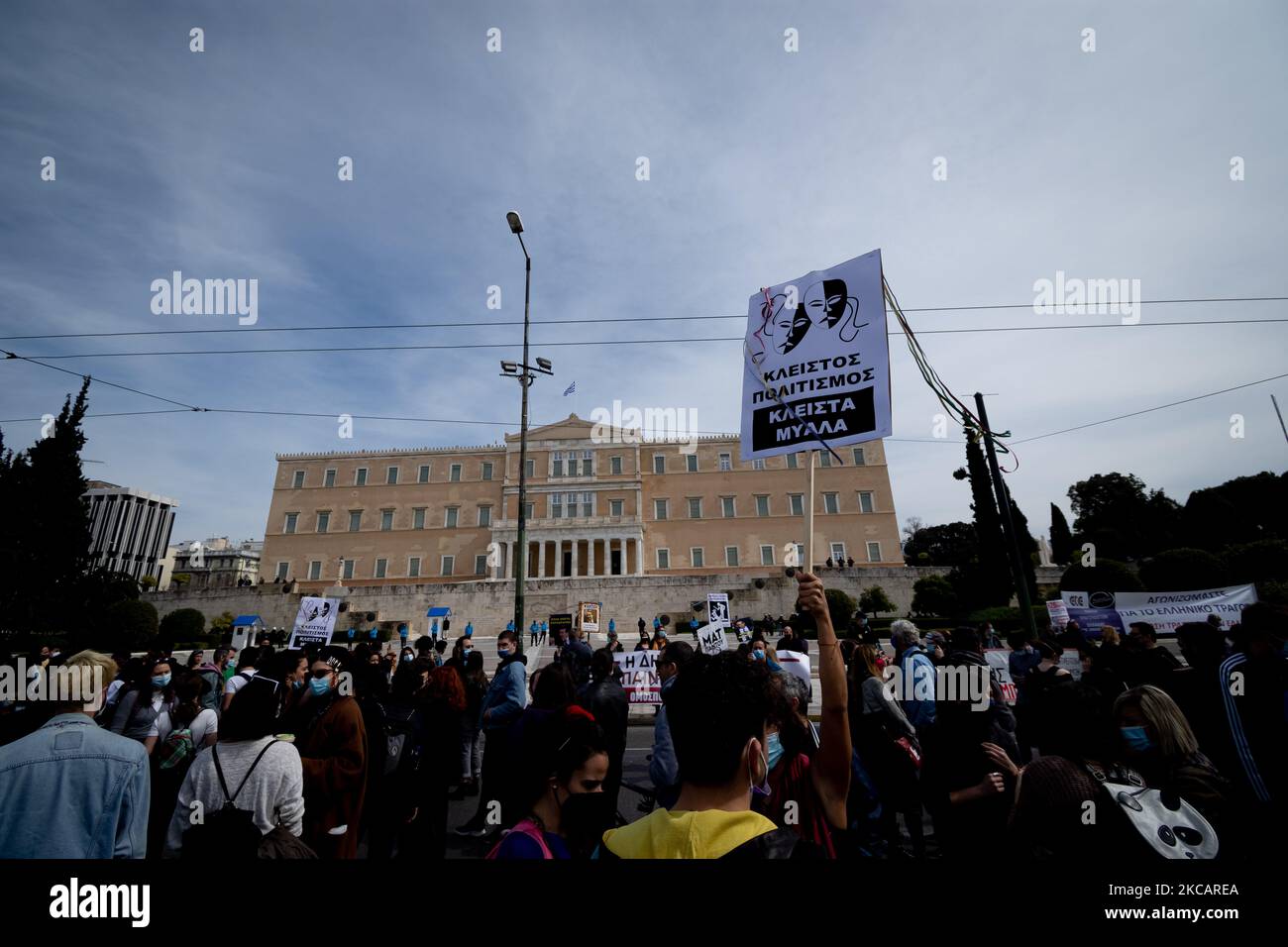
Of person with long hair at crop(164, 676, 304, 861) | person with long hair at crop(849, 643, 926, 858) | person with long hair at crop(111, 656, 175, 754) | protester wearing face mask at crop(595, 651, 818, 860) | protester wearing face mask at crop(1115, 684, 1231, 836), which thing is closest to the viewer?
protester wearing face mask at crop(595, 651, 818, 860)

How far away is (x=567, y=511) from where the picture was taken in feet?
152

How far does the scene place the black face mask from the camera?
2.06 meters

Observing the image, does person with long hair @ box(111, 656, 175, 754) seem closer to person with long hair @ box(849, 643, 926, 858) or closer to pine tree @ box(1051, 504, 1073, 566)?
person with long hair @ box(849, 643, 926, 858)

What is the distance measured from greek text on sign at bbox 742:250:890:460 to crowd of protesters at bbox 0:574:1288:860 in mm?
1431

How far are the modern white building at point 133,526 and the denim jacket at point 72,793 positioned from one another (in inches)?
4489

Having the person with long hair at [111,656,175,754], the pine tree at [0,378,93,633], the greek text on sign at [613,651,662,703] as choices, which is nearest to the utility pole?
the greek text on sign at [613,651,662,703]

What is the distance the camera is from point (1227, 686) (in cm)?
301

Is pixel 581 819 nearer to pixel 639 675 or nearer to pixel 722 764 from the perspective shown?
pixel 722 764

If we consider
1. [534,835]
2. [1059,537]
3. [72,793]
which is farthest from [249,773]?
[1059,537]

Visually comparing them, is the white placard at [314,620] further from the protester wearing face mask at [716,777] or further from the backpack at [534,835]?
the protester wearing face mask at [716,777]

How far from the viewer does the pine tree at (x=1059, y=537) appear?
45.4m

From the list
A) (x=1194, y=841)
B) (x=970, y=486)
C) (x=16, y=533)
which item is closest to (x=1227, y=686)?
(x=1194, y=841)

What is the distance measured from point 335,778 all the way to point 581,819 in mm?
2136
